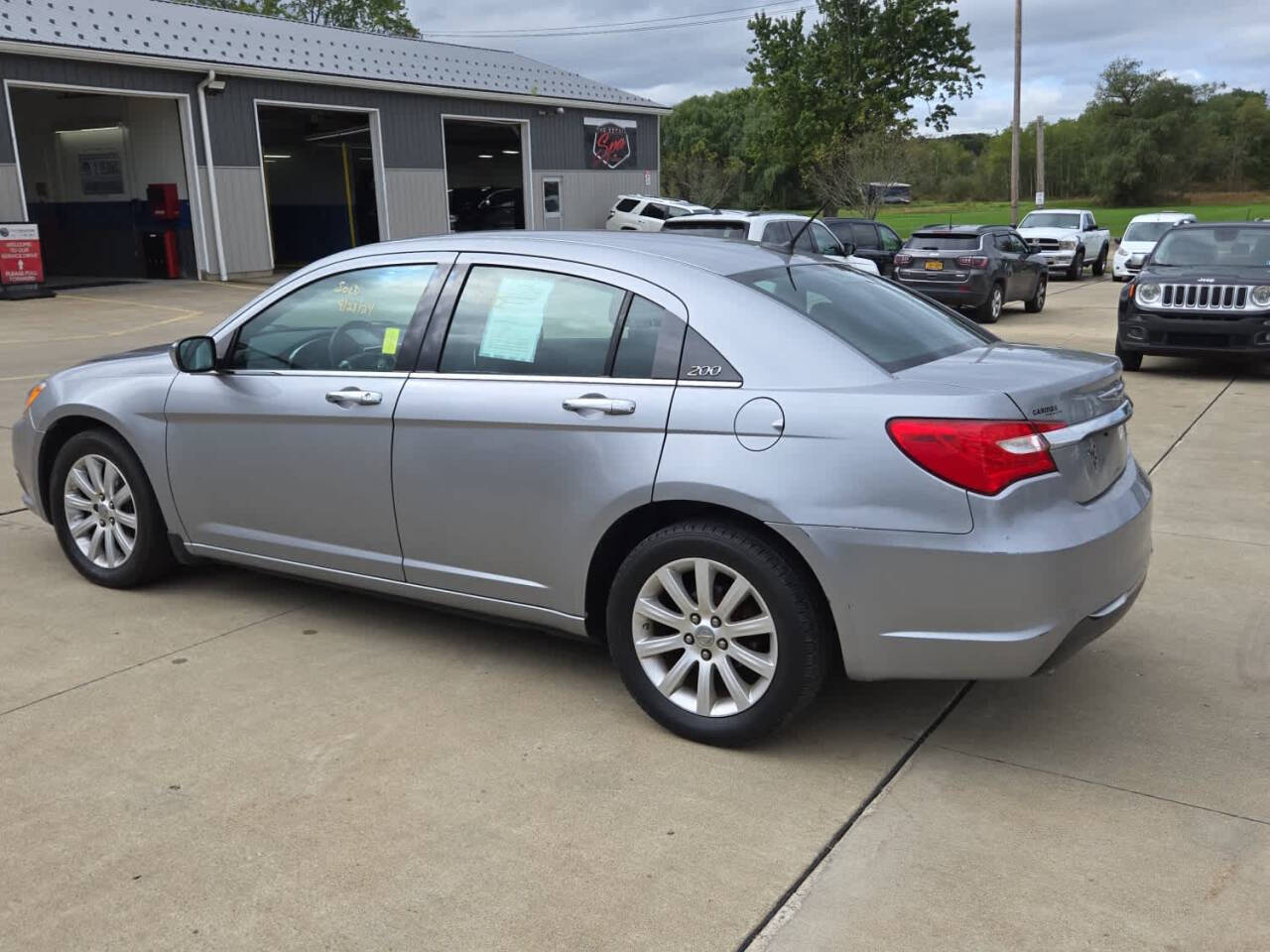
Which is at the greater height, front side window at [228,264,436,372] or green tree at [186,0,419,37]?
green tree at [186,0,419,37]

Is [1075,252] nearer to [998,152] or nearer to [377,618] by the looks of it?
[377,618]

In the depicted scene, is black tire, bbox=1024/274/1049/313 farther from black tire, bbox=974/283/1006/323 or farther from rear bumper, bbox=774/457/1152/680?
rear bumper, bbox=774/457/1152/680

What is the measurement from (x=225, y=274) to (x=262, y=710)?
21.3 metres

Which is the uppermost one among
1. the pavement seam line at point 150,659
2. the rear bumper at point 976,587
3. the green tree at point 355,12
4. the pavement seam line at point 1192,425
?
the green tree at point 355,12

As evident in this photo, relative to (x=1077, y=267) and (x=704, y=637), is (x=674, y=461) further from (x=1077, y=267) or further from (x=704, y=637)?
(x=1077, y=267)

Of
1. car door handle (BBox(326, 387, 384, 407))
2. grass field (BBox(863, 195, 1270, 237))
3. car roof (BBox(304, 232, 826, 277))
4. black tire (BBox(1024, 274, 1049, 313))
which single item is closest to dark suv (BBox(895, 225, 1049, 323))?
black tire (BBox(1024, 274, 1049, 313))

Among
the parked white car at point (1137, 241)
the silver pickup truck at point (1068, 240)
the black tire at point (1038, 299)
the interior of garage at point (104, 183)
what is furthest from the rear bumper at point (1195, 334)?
the interior of garage at point (104, 183)

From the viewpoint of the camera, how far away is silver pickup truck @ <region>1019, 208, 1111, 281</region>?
27219mm

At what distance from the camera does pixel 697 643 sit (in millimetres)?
3600

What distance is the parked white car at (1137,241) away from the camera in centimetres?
2406

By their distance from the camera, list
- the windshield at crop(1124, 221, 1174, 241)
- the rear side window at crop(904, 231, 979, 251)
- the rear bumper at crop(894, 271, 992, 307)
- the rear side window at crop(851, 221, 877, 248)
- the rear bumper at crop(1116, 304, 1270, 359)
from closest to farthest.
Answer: the rear bumper at crop(1116, 304, 1270, 359), the rear bumper at crop(894, 271, 992, 307), the rear side window at crop(904, 231, 979, 251), the rear side window at crop(851, 221, 877, 248), the windshield at crop(1124, 221, 1174, 241)

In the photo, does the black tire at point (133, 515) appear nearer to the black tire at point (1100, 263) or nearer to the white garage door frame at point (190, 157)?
the white garage door frame at point (190, 157)

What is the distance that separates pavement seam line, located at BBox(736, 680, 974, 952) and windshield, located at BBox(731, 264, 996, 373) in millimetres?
1207

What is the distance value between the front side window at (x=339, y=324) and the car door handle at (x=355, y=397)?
0.11 metres
